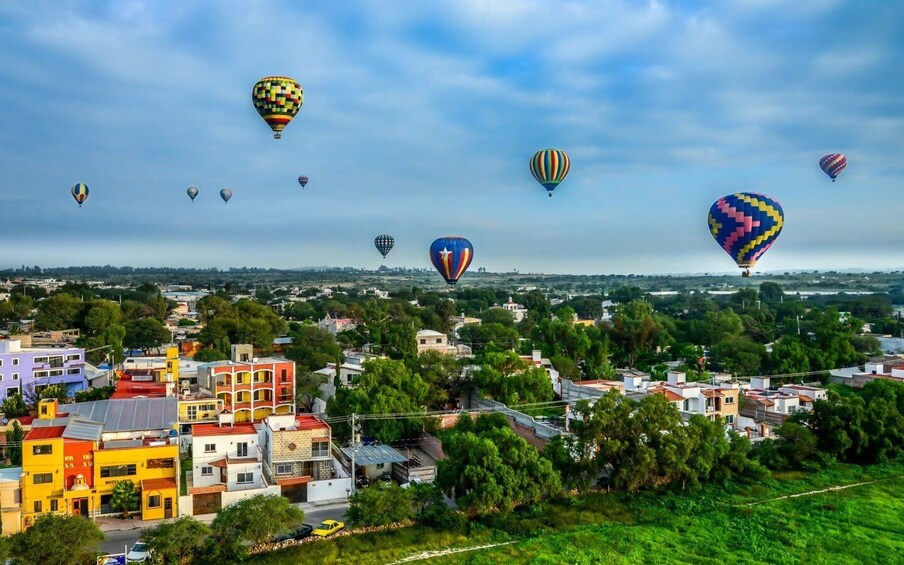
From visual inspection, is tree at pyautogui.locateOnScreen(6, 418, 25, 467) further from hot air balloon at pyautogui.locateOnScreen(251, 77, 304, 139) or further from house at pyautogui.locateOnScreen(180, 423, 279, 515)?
hot air balloon at pyautogui.locateOnScreen(251, 77, 304, 139)

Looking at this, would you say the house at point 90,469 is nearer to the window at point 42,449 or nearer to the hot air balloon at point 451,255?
the window at point 42,449

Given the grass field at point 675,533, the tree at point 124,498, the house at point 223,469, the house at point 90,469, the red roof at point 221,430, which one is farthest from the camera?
the red roof at point 221,430

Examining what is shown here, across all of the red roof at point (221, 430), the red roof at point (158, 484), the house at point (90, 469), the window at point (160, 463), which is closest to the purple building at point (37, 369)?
the house at point (90, 469)

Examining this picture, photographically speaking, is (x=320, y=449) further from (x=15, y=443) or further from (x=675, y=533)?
(x=15, y=443)

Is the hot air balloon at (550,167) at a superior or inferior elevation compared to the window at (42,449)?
superior

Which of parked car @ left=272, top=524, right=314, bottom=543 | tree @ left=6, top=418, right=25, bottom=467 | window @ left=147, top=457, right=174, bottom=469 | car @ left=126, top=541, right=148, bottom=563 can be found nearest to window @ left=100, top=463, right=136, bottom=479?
window @ left=147, top=457, right=174, bottom=469

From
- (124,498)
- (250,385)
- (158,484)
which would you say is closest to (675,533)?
(158,484)
